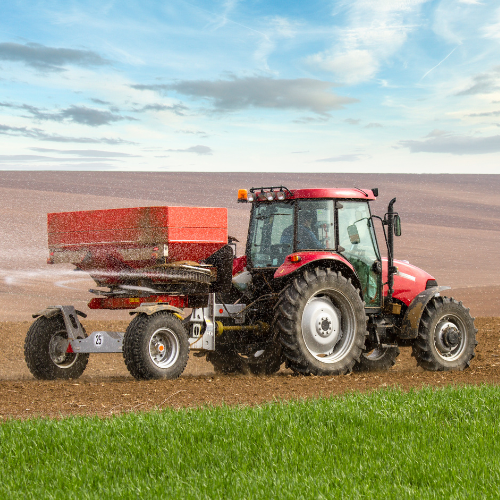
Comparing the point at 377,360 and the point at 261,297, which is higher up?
the point at 261,297

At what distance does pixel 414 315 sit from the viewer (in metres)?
10.8

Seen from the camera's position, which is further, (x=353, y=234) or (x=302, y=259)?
(x=353, y=234)

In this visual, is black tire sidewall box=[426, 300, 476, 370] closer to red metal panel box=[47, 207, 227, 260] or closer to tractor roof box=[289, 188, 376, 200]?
tractor roof box=[289, 188, 376, 200]

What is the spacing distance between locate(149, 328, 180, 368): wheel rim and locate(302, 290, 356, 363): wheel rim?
68.0 inches

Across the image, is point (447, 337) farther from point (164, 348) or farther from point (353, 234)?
point (164, 348)

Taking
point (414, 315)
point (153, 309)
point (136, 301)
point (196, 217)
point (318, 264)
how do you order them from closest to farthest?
point (153, 309) < point (196, 217) < point (136, 301) < point (318, 264) < point (414, 315)

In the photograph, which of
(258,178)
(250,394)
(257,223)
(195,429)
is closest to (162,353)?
(250,394)

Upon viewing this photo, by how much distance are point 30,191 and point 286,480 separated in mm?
48931

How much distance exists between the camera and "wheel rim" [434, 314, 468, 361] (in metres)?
11.1

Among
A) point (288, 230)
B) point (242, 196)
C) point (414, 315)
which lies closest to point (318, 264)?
point (288, 230)

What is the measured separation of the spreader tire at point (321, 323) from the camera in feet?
31.2

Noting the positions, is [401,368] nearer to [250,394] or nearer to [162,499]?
[250,394]

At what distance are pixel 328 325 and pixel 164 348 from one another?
2257 mm

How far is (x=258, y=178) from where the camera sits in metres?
60.6
